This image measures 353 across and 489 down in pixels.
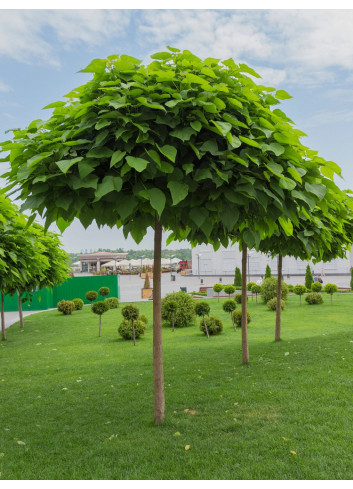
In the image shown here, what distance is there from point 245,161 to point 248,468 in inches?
97.2

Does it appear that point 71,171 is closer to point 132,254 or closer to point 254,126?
point 254,126

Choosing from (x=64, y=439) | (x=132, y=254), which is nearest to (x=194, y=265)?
(x=64, y=439)

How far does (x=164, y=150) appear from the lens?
2.88m

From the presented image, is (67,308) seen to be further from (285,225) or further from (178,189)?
(178,189)

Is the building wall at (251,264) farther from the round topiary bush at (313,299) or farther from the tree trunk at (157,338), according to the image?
the tree trunk at (157,338)

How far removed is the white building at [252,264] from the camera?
55.8m

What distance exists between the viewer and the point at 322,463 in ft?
10.5

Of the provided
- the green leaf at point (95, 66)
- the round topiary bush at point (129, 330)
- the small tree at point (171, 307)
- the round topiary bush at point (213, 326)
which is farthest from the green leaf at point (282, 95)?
the small tree at point (171, 307)

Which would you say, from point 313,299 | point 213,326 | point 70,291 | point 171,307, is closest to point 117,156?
point 213,326

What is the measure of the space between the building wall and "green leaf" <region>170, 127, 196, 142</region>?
2104 inches

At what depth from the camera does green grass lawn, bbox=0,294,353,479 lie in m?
3.31

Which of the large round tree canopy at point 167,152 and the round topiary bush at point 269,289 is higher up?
the large round tree canopy at point 167,152

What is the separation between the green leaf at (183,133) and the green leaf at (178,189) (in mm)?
333

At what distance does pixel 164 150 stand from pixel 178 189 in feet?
1.00
